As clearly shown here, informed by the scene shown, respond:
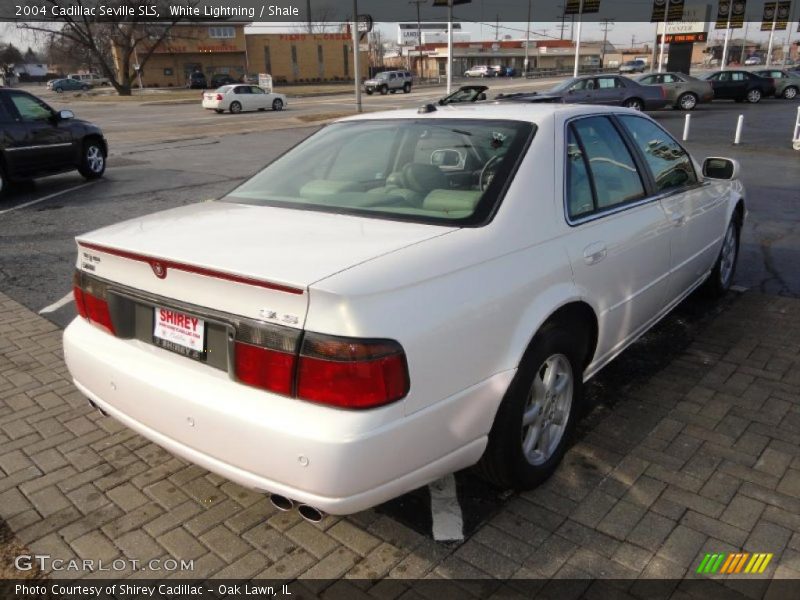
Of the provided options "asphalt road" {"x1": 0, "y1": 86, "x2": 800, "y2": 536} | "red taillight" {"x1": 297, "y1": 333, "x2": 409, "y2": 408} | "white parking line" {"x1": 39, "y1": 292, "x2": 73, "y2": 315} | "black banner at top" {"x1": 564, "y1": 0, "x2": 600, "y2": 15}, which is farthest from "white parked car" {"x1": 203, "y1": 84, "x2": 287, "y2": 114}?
"red taillight" {"x1": 297, "y1": 333, "x2": 409, "y2": 408}

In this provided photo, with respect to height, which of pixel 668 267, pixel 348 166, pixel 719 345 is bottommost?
pixel 719 345

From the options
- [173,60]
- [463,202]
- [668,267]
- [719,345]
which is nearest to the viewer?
[463,202]

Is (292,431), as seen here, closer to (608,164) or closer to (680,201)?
(608,164)

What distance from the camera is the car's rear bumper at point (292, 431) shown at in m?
2.06

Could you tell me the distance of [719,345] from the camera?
14.9 feet

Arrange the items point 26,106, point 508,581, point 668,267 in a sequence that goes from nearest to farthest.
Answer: point 508,581 < point 668,267 < point 26,106

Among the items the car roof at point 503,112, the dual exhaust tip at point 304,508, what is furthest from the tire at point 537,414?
the car roof at point 503,112

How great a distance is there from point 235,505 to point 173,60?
8077cm

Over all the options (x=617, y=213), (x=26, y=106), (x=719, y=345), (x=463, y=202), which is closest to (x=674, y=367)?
(x=719, y=345)

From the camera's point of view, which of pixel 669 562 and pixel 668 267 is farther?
pixel 668 267

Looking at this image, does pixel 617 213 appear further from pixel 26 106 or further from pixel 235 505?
pixel 26 106

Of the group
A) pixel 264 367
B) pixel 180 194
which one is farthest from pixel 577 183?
pixel 180 194

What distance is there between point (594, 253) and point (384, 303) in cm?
136

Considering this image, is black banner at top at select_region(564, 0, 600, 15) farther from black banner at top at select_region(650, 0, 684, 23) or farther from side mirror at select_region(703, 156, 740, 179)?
side mirror at select_region(703, 156, 740, 179)
